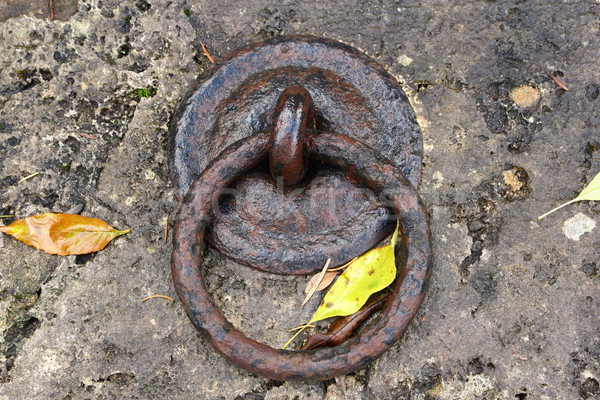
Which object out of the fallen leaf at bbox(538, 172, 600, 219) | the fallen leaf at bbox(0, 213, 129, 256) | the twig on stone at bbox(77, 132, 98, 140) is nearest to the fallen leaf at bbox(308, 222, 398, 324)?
the fallen leaf at bbox(538, 172, 600, 219)

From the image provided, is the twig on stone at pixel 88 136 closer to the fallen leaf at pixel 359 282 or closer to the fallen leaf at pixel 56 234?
the fallen leaf at pixel 56 234

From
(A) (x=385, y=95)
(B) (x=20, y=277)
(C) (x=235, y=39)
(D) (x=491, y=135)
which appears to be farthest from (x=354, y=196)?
(B) (x=20, y=277)

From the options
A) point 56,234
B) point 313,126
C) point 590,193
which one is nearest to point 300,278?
point 313,126

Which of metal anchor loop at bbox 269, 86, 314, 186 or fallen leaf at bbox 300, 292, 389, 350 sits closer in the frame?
metal anchor loop at bbox 269, 86, 314, 186

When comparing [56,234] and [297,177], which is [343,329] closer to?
[297,177]

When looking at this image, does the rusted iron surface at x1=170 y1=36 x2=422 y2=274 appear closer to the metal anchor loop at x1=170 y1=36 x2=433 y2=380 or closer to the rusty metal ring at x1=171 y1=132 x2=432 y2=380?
the metal anchor loop at x1=170 y1=36 x2=433 y2=380

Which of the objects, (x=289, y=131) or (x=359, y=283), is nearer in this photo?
(x=289, y=131)

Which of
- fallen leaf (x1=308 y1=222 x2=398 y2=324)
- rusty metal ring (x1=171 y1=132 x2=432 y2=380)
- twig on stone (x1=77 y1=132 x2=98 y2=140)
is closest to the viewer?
rusty metal ring (x1=171 y1=132 x2=432 y2=380)

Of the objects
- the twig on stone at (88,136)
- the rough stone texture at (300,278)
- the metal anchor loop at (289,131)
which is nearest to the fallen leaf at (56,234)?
the rough stone texture at (300,278)
